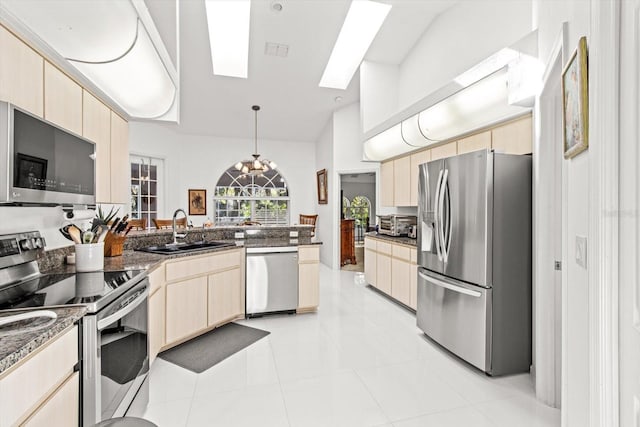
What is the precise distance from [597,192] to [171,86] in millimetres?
2606

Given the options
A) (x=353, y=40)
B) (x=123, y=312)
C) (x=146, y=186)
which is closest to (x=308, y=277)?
(x=123, y=312)

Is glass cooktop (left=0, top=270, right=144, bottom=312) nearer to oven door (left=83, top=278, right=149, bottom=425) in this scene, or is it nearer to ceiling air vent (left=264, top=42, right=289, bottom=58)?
oven door (left=83, top=278, right=149, bottom=425)

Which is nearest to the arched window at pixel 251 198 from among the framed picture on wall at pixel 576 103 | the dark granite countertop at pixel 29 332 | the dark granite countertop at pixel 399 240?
the dark granite countertop at pixel 399 240

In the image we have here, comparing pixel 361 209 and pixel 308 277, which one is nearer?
pixel 308 277

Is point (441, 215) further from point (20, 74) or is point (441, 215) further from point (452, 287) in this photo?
point (20, 74)

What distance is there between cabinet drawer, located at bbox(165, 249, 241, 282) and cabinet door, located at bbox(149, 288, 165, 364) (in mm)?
170

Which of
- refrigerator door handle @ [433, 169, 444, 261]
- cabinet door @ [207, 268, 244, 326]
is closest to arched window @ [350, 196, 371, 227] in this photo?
cabinet door @ [207, 268, 244, 326]

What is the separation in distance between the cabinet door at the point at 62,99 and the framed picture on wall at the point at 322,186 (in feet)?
17.4

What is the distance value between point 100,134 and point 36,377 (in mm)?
1820

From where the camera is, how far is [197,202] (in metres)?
7.50

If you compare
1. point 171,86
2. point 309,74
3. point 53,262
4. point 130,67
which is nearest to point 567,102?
point 130,67

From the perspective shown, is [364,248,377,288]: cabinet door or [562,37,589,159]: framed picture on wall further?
[364,248,377,288]: cabinet door

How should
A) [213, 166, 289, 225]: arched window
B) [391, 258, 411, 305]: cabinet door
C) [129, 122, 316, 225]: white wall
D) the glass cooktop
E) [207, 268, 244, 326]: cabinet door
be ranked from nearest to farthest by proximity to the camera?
the glass cooktop, [207, 268, 244, 326]: cabinet door, [391, 258, 411, 305]: cabinet door, [129, 122, 316, 225]: white wall, [213, 166, 289, 225]: arched window

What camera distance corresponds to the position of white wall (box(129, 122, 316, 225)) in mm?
6500
